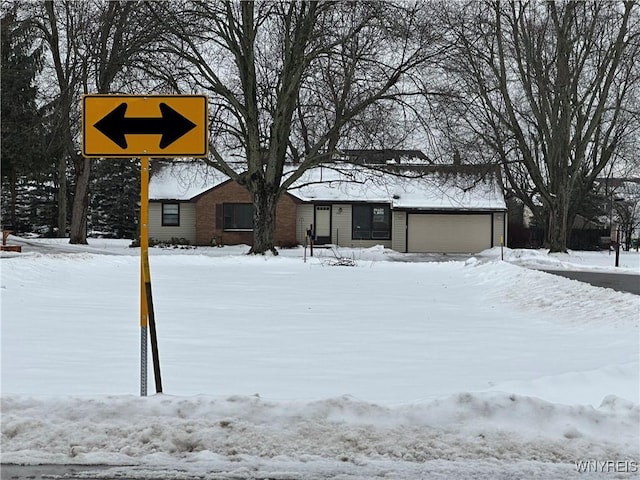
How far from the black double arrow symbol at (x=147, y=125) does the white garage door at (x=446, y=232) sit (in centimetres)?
3521

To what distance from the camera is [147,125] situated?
6004mm

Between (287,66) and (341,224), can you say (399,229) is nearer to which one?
(341,224)

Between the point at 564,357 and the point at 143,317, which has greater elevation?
the point at 143,317

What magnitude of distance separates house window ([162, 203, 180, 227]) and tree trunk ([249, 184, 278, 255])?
1455cm

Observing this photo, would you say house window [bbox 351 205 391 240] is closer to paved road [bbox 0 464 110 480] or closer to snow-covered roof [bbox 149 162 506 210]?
snow-covered roof [bbox 149 162 506 210]

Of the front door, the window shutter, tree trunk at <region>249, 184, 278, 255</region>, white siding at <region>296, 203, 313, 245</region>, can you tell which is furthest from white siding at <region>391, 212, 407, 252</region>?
tree trunk at <region>249, 184, 278, 255</region>

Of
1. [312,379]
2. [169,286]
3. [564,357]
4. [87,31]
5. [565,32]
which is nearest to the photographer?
[312,379]

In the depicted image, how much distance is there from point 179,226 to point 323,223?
27.3 feet

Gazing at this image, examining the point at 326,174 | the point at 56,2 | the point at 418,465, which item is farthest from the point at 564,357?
the point at 326,174

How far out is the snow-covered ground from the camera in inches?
191

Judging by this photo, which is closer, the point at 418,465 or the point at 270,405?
the point at 418,465

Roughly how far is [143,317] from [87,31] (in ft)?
85.0

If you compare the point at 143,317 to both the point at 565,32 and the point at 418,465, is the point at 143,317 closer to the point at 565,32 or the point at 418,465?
the point at 418,465

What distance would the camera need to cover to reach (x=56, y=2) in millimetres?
34219
